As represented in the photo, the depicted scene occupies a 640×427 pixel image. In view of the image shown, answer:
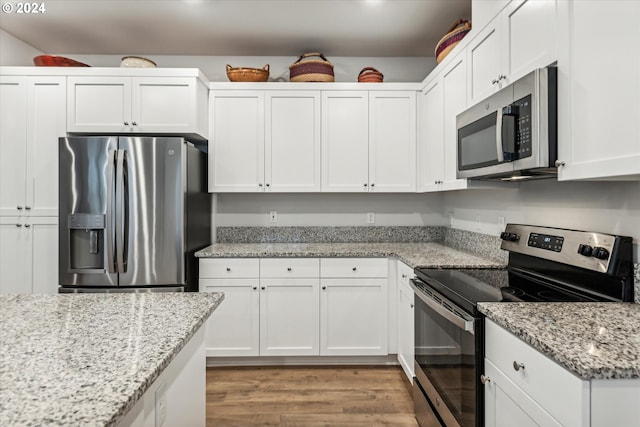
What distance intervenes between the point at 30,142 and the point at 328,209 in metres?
2.40

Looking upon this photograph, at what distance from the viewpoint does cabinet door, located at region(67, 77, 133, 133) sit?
2.91 meters

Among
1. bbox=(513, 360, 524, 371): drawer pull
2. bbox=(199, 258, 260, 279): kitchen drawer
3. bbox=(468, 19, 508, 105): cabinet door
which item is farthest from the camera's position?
bbox=(199, 258, 260, 279): kitchen drawer

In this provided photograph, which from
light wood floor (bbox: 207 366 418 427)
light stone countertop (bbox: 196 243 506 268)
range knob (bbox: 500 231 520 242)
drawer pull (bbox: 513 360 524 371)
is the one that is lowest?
light wood floor (bbox: 207 366 418 427)

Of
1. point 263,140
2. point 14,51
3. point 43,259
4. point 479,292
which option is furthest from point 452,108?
point 14,51

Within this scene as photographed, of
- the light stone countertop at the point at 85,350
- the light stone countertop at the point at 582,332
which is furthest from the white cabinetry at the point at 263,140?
the light stone countertop at the point at 582,332

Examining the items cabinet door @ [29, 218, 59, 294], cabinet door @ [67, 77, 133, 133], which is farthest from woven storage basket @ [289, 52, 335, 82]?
cabinet door @ [29, 218, 59, 294]

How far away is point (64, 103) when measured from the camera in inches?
115

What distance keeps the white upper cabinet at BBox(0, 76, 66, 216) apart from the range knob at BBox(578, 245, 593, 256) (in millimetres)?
3357

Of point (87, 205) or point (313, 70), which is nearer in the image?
point (87, 205)

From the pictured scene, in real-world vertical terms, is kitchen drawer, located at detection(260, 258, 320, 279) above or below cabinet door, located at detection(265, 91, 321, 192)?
below

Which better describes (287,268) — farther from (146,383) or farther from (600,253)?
(146,383)

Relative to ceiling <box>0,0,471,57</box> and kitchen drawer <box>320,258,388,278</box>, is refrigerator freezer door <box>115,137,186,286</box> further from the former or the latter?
kitchen drawer <box>320,258,388,278</box>

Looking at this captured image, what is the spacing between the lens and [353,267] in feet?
9.57

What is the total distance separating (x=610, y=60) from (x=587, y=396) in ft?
3.26
